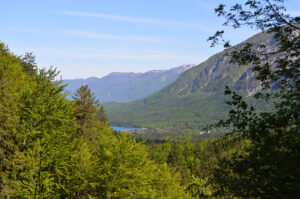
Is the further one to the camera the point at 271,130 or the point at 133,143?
the point at 133,143

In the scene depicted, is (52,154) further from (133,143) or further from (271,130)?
(271,130)

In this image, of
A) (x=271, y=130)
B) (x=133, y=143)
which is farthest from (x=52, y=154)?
(x=271, y=130)

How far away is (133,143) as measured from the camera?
2294cm

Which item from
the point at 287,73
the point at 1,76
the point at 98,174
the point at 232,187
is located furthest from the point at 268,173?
the point at 1,76

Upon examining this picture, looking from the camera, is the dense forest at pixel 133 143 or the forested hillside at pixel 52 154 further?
the forested hillside at pixel 52 154

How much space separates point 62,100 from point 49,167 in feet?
19.6

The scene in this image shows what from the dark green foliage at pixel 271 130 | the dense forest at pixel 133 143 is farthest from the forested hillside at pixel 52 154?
the dark green foliage at pixel 271 130

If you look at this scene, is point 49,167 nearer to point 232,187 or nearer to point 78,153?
point 78,153

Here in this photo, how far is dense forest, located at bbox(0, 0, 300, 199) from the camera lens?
6.73m

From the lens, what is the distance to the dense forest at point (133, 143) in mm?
6727

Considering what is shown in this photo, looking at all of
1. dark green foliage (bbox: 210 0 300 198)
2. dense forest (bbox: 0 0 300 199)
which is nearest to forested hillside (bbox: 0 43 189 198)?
dense forest (bbox: 0 0 300 199)

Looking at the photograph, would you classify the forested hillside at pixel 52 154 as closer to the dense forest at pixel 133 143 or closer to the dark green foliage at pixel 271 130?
the dense forest at pixel 133 143

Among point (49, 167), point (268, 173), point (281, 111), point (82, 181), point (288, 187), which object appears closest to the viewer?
point (288, 187)

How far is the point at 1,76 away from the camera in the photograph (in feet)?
61.3
